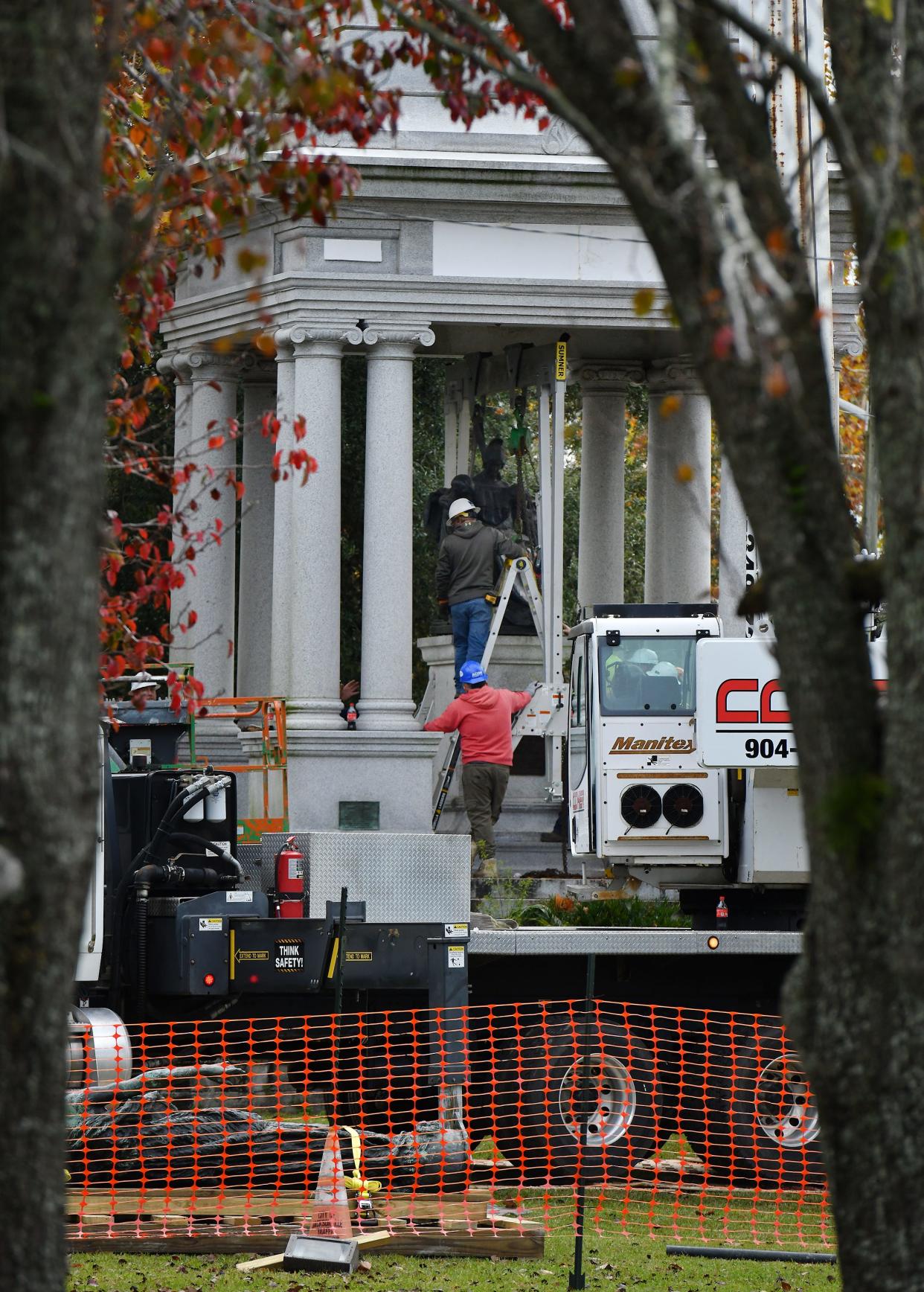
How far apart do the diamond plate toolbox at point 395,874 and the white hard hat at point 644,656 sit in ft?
7.63

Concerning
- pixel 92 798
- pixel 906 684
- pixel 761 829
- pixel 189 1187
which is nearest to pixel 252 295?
pixel 92 798

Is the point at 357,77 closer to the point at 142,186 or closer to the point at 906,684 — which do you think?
the point at 142,186

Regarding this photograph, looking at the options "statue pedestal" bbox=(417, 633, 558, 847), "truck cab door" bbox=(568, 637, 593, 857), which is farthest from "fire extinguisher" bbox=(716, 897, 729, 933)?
"statue pedestal" bbox=(417, 633, 558, 847)

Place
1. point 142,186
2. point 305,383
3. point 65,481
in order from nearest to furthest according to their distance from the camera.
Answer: point 65,481 → point 142,186 → point 305,383

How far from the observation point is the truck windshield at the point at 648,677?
50.8 feet

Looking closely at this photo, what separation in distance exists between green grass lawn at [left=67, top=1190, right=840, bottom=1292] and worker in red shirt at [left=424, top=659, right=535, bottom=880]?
565cm

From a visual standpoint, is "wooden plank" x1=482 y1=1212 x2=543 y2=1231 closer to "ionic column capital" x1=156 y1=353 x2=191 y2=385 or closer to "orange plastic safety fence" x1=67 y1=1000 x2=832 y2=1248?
"orange plastic safety fence" x1=67 y1=1000 x2=832 y2=1248

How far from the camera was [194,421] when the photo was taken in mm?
22328

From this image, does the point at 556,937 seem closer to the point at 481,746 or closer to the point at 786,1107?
the point at 786,1107

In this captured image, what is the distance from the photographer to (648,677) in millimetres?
15625

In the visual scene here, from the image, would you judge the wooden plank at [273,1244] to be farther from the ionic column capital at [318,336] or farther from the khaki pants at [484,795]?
the ionic column capital at [318,336]

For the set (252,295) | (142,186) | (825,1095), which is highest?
(142,186)

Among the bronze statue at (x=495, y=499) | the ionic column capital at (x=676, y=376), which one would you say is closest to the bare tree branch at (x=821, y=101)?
the bronze statue at (x=495, y=499)

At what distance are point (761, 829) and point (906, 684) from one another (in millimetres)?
10394
